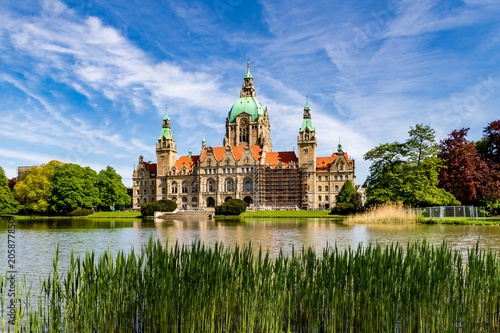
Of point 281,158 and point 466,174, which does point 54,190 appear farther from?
point 466,174

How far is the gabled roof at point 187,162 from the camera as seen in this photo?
100562 mm

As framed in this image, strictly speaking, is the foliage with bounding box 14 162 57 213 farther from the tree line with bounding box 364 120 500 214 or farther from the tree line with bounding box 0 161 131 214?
the tree line with bounding box 364 120 500 214

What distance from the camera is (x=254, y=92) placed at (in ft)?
376

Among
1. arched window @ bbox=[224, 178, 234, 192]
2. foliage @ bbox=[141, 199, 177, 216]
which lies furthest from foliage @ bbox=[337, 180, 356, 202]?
foliage @ bbox=[141, 199, 177, 216]

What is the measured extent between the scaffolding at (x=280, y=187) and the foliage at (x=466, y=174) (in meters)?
45.6

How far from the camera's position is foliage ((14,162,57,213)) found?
65.1m

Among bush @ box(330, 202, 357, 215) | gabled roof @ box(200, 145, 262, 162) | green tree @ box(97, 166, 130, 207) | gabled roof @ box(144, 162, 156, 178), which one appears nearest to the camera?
bush @ box(330, 202, 357, 215)

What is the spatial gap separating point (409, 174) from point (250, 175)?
53218 mm

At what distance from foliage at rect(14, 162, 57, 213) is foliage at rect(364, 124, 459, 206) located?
4966cm

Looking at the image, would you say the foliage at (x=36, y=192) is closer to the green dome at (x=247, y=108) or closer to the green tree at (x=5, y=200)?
the green tree at (x=5, y=200)

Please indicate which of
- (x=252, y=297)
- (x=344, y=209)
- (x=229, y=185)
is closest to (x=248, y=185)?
(x=229, y=185)

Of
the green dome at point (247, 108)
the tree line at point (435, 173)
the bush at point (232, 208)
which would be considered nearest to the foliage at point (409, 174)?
the tree line at point (435, 173)

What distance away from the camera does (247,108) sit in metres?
A: 108

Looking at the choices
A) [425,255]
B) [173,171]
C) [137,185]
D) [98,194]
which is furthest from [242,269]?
[137,185]
